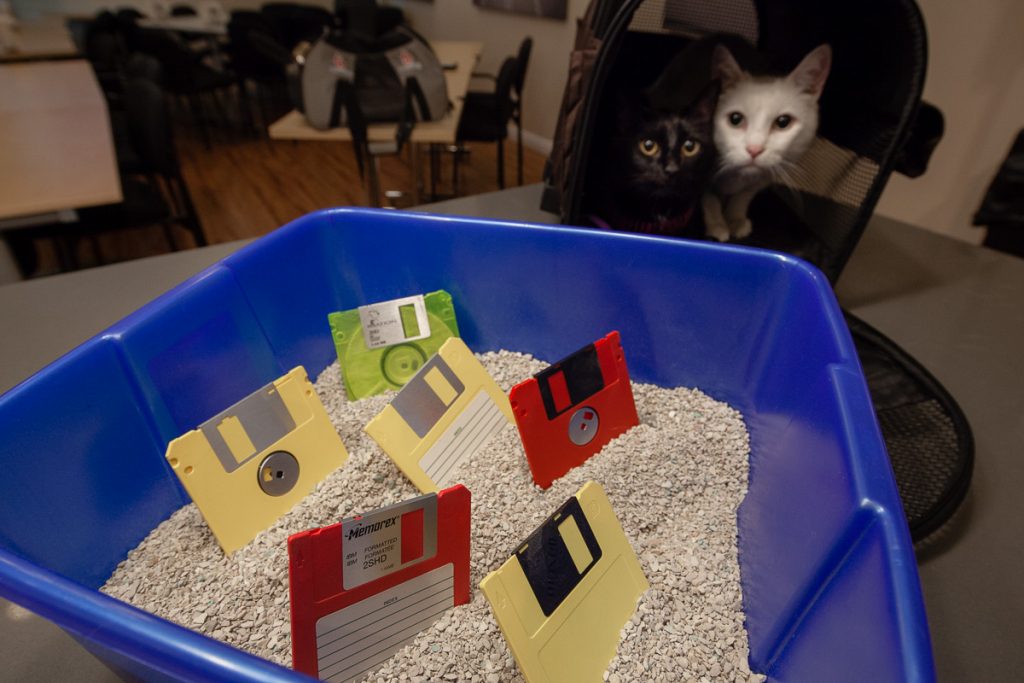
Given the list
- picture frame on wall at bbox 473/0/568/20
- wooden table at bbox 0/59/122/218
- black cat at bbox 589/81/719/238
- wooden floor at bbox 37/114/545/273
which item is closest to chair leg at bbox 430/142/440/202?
wooden floor at bbox 37/114/545/273

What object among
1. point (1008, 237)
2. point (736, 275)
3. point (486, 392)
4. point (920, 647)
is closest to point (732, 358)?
point (736, 275)

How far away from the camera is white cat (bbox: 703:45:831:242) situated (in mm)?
886

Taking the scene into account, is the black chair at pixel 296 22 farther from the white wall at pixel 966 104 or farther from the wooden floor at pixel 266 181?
the white wall at pixel 966 104

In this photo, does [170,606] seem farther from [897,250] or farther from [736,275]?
[897,250]

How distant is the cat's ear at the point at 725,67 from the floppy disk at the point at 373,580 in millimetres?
848

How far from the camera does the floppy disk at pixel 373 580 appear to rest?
438 mm

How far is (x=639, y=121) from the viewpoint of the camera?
90 centimetres

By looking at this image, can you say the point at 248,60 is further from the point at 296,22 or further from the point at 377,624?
the point at 377,624

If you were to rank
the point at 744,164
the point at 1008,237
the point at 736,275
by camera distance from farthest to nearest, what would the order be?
the point at 1008,237 < the point at 744,164 < the point at 736,275

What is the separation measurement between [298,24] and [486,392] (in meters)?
4.82

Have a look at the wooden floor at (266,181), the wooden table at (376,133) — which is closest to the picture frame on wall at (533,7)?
the wooden floor at (266,181)

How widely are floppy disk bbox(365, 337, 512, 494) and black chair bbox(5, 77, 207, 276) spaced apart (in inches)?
58.8

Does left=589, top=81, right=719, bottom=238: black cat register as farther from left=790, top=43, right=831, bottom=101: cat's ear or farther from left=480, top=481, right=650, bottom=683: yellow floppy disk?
left=480, top=481, right=650, bottom=683: yellow floppy disk

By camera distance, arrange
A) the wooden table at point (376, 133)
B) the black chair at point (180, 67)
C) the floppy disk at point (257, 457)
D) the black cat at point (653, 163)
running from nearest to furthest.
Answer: the floppy disk at point (257, 457), the black cat at point (653, 163), the wooden table at point (376, 133), the black chair at point (180, 67)
